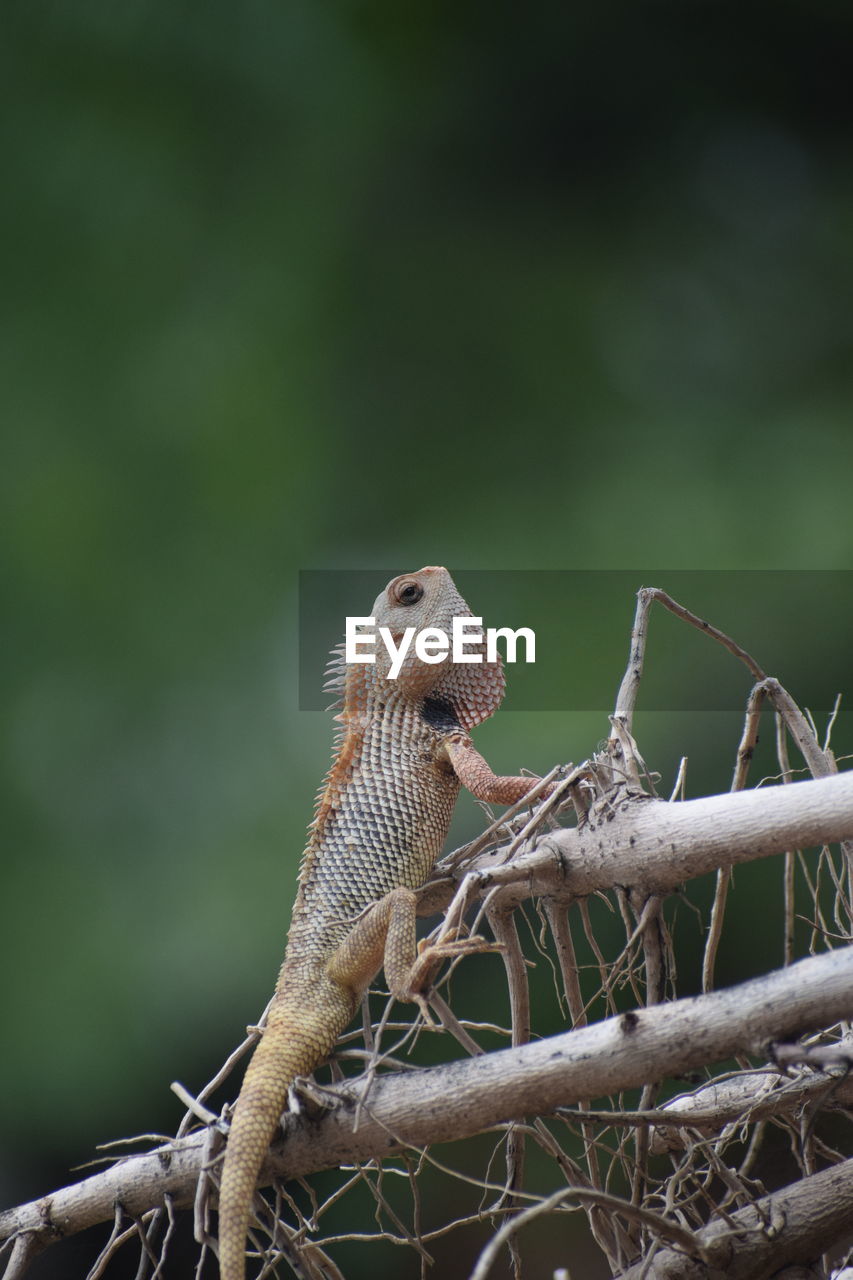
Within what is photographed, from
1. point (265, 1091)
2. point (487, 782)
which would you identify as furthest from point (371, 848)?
point (265, 1091)

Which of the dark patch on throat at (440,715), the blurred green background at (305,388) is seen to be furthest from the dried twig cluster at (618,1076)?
the blurred green background at (305,388)

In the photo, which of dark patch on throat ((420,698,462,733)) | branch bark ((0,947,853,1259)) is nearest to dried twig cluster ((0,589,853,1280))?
branch bark ((0,947,853,1259))

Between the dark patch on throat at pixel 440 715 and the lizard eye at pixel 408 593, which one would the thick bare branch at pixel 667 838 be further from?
the lizard eye at pixel 408 593

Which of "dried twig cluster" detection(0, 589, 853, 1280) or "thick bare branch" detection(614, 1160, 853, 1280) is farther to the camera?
"thick bare branch" detection(614, 1160, 853, 1280)

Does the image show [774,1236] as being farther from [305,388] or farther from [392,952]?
[305,388]

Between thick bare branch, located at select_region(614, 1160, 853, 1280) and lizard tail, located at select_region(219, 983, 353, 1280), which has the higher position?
lizard tail, located at select_region(219, 983, 353, 1280)

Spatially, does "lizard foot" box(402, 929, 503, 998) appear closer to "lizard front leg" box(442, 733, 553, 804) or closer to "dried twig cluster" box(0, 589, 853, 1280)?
"dried twig cluster" box(0, 589, 853, 1280)

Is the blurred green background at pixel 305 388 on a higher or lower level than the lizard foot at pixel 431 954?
higher
